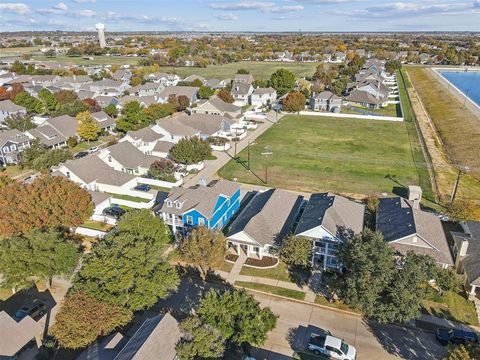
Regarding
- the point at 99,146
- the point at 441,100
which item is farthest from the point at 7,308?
the point at 441,100

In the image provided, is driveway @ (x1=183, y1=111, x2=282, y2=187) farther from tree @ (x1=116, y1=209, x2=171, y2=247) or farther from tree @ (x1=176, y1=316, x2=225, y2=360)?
tree @ (x1=176, y1=316, x2=225, y2=360)

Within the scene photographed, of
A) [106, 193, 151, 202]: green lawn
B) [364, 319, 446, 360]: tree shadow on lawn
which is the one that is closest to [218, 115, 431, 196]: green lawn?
[106, 193, 151, 202]: green lawn

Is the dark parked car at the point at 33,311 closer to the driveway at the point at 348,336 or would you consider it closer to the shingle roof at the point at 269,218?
the shingle roof at the point at 269,218

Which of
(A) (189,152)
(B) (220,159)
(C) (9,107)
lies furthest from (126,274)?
(C) (9,107)

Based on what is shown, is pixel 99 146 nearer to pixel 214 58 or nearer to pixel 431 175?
pixel 431 175

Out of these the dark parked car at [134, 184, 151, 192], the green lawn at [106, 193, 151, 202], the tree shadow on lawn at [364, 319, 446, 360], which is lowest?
the green lawn at [106, 193, 151, 202]

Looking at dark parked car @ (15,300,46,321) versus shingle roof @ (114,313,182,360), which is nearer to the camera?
shingle roof @ (114,313,182,360)
